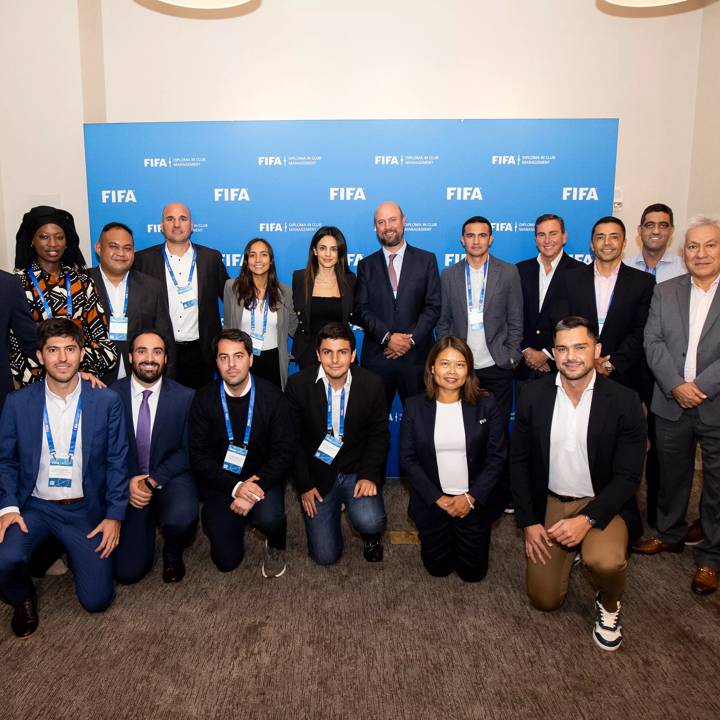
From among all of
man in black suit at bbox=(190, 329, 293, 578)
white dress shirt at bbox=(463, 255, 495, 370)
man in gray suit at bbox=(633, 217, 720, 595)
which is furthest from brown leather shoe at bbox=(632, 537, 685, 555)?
man in black suit at bbox=(190, 329, 293, 578)

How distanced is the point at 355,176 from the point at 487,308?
1.47 metres

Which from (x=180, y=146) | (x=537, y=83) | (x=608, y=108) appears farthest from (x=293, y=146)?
(x=608, y=108)

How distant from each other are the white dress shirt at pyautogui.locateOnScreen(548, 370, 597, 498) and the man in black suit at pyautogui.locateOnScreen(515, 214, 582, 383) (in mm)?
1071

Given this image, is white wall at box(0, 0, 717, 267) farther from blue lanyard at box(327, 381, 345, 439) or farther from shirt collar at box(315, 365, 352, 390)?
blue lanyard at box(327, 381, 345, 439)

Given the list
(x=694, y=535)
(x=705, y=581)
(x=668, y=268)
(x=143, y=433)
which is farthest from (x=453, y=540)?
(x=668, y=268)

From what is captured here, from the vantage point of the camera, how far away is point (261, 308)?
3830 mm

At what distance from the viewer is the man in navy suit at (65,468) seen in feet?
8.98

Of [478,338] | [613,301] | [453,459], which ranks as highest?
[613,301]

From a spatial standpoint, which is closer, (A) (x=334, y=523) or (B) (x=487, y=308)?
(A) (x=334, y=523)

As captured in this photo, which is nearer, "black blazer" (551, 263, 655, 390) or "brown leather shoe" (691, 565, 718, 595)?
"brown leather shoe" (691, 565, 718, 595)

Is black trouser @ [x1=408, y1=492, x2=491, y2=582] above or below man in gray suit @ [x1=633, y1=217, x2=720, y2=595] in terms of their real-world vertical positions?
below

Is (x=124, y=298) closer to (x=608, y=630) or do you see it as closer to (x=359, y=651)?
(x=359, y=651)

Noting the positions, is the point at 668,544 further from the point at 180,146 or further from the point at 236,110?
the point at 236,110

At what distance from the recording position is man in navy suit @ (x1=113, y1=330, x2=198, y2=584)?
301 cm
